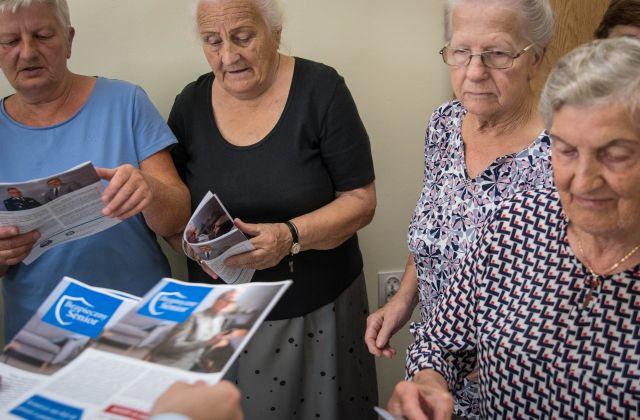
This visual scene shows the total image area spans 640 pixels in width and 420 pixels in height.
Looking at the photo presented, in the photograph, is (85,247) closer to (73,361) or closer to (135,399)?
(73,361)

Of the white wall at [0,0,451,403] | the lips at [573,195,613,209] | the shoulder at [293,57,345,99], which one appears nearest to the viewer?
the lips at [573,195,613,209]

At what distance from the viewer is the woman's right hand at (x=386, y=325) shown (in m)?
1.58

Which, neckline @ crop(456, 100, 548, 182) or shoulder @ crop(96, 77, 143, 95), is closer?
neckline @ crop(456, 100, 548, 182)

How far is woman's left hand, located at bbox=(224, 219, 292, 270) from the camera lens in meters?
1.65

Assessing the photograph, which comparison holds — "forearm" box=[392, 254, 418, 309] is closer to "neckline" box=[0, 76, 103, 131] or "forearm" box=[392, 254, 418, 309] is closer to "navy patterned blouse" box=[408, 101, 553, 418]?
"navy patterned blouse" box=[408, 101, 553, 418]

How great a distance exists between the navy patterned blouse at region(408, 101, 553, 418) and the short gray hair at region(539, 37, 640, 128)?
365mm

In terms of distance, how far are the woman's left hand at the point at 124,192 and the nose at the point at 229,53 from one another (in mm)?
376

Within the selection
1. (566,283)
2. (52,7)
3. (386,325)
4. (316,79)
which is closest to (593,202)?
(566,283)

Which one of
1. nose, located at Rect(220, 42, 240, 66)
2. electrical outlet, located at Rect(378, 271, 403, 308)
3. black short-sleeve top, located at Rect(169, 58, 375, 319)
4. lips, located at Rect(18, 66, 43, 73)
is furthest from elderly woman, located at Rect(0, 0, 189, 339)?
electrical outlet, located at Rect(378, 271, 403, 308)

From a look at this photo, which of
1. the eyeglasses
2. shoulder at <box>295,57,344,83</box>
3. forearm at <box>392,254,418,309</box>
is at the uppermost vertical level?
shoulder at <box>295,57,344,83</box>

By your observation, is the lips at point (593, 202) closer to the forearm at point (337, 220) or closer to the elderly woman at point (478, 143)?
the elderly woman at point (478, 143)

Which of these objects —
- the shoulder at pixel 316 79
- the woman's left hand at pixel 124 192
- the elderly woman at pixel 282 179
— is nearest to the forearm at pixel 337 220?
the elderly woman at pixel 282 179

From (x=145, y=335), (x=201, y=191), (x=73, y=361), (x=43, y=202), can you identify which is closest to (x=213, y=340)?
(x=145, y=335)

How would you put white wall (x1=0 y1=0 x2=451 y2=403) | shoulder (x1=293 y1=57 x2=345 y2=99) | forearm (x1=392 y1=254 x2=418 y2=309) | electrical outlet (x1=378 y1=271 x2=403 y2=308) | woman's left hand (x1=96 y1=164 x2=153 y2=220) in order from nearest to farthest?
woman's left hand (x1=96 y1=164 x2=153 y2=220), forearm (x1=392 y1=254 x2=418 y2=309), shoulder (x1=293 y1=57 x2=345 y2=99), white wall (x1=0 y1=0 x2=451 y2=403), electrical outlet (x1=378 y1=271 x2=403 y2=308)
